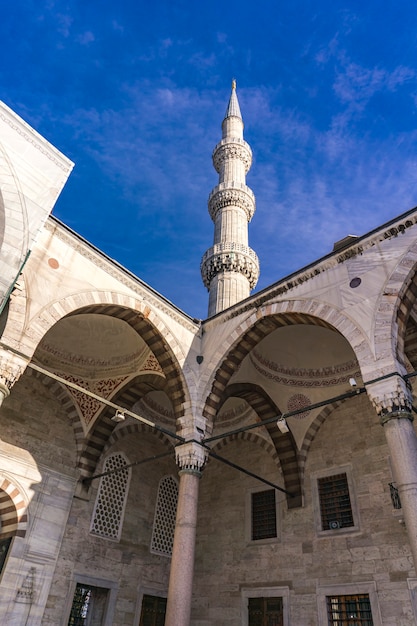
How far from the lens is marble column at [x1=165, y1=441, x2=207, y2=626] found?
607 cm

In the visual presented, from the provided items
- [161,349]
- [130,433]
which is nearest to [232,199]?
[130,433]

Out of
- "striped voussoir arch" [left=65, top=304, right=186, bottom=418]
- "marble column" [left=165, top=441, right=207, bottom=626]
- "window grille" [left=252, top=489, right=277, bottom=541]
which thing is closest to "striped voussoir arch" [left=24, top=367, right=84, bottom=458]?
"striped voussoir arch" [left=65, top=304, right=186, bottom=418]

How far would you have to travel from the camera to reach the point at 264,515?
9.43 metres

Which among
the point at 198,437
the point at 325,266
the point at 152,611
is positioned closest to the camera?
the point at 325,266

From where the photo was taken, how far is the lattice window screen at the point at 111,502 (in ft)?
29.6

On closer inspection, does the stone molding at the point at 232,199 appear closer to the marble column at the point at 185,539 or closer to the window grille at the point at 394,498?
the marble column at the point at 185,539

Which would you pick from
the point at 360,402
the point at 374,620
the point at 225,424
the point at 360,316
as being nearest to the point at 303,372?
the point at 360,402

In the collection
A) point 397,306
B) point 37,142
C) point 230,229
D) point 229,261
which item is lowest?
point 397,306

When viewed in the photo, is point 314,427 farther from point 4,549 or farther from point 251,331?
point 4,549

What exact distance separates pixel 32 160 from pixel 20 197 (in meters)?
0.75

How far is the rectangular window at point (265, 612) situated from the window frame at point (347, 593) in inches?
31.6

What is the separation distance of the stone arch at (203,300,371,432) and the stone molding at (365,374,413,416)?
1.36m

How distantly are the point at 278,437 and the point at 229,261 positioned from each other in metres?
7.87

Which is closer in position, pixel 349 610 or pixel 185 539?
pixel 185 539
